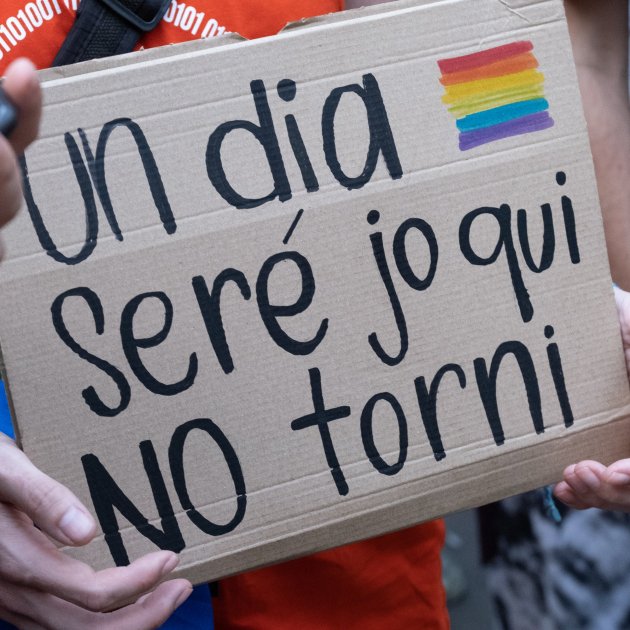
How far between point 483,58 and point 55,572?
0.66 metres

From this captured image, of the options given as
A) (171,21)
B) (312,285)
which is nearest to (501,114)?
(312,285)

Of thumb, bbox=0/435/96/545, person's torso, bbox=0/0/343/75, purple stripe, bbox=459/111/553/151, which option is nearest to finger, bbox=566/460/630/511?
purple stripe, bbox=459/111/553/151

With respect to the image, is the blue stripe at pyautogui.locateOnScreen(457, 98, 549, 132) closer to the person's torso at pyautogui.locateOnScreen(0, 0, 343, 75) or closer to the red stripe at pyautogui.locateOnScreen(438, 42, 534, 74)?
the red stripe at pyautogui.locateOnScreen(438, 42, 534, 74)

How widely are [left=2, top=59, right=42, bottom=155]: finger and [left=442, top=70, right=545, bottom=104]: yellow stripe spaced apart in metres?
0.46

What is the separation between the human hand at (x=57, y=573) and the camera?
0.71 metres

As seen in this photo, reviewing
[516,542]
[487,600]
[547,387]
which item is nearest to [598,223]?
[547,387]

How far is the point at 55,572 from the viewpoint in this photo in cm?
75

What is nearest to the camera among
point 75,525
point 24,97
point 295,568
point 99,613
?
point 24,97

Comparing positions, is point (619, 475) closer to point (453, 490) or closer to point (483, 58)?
point (453, 490)

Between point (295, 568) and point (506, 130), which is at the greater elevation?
point (506, 130)

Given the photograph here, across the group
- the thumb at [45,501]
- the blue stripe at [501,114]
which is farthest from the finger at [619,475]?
the thumb at [45,501]

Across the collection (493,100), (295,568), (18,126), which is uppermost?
(18,126)

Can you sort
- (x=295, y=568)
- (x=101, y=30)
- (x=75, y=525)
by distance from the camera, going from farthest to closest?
1. (x=295, y=568)
2. (x=101, y=30)
3. (x=75, y=525)

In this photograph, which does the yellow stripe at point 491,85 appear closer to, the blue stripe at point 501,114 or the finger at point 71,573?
the blue stripe at point 501,114
